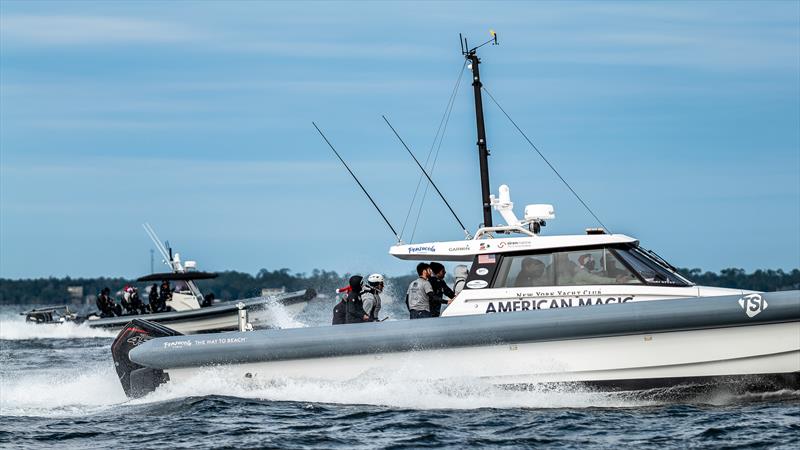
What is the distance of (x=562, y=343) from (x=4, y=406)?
704 centimetres

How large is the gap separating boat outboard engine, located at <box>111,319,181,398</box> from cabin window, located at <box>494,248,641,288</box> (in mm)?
4448

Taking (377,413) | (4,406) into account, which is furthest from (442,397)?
(4,406)

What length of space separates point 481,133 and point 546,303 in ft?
8.82

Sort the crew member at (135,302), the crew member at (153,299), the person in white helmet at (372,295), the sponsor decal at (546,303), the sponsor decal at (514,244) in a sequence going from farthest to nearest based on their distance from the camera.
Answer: the crew member at (135,302) < the crew member at (153,299) < the person in white helmet at (372,295) < the sponsor decal at (514,244) < the sponsor decal at (546,303)

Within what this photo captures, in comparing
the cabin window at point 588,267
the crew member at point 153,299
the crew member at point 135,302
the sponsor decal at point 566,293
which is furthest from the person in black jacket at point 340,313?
the crew member at point 135,302

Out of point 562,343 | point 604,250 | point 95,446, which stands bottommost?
point 95,446

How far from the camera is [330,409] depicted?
12.4 m

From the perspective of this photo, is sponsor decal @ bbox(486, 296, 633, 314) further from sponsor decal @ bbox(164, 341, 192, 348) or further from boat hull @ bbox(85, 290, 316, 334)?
boat hull @ bbox(85, 290, 316, 334)

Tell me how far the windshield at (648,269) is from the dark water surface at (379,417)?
1.43m

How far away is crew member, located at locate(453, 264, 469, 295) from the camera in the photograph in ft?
45.2

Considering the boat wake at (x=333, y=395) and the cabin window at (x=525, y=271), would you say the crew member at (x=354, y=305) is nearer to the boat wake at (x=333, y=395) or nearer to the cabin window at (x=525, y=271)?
the boat wake at (x=333, y=395)

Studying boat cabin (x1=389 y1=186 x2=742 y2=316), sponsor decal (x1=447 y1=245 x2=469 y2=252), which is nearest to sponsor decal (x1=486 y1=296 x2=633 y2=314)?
boat cabin (x1=389 y1=186 x2=742 y2=316)

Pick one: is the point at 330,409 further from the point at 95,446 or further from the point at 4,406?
the point at 4,406

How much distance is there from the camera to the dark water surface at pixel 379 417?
411 inches
